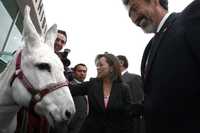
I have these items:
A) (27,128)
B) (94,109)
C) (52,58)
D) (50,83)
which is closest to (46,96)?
(50,83)

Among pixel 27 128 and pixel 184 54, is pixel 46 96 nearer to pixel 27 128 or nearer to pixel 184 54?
pixel 27 128

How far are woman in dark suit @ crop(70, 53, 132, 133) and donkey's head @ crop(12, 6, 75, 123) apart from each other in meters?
1.17

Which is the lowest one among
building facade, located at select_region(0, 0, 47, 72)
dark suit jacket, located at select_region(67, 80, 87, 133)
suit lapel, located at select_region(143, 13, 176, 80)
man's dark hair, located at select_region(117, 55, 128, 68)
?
dark suit jacket, located at select_region(67, 80, 87, 133)

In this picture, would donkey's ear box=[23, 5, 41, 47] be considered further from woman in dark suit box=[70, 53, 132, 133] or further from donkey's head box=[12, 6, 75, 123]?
woman in dark suit box=[70, 53, 132, 133]

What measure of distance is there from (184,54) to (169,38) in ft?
0.50

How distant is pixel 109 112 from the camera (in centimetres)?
485

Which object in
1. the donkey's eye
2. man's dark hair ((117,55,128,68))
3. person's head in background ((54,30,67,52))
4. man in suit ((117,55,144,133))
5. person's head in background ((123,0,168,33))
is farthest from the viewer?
man's dark hair ((117,55,128,68))

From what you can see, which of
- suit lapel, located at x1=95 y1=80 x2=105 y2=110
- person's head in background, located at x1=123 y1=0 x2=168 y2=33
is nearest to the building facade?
suit lapel, located at x1=95 y1=80 x2=105 y2=110

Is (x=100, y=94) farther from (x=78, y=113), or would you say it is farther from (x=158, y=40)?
(x=158, y=40)

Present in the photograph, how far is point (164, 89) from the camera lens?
1.94 meters

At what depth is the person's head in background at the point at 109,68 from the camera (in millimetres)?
5105

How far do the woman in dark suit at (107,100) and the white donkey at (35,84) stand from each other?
1.17 metres

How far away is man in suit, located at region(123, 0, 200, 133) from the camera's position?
184 cm

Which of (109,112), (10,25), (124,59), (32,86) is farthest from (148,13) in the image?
(10,25)
